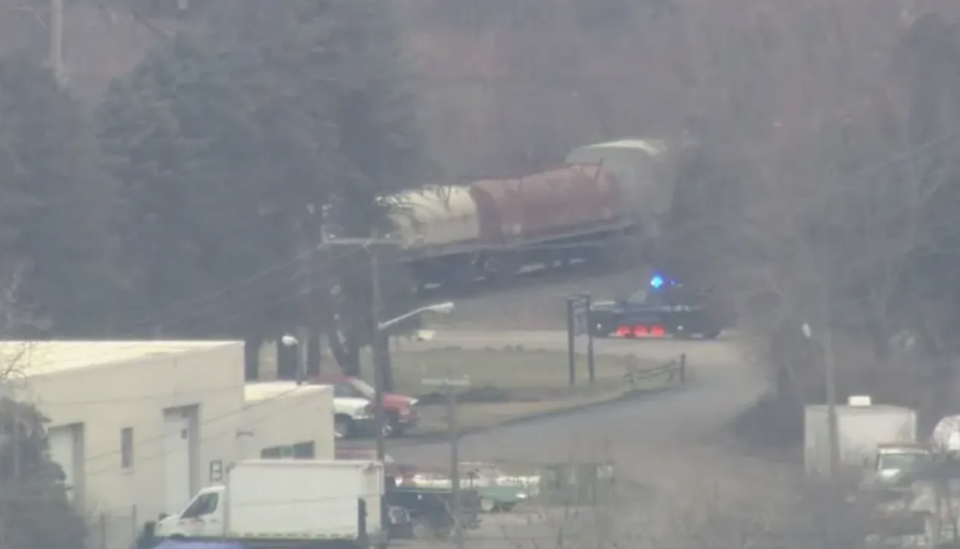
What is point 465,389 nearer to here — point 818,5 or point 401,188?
point 401,188

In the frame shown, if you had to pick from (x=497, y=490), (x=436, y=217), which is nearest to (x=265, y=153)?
(x=436, y=217)

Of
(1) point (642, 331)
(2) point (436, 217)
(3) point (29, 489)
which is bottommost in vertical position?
(3) point (29, 489)

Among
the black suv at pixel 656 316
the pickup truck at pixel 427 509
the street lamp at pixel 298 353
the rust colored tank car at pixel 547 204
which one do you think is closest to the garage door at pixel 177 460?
the pickup truck at pixel 427 509

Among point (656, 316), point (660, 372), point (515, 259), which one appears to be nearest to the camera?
point (660, 372)

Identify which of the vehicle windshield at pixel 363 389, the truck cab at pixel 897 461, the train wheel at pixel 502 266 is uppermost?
the train wheel at pixel 502 266

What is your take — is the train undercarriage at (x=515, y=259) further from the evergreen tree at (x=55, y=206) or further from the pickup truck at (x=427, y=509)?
the pickup truck at (x=427, y=509)

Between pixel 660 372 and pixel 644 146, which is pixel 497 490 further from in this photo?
pixel 644 146
